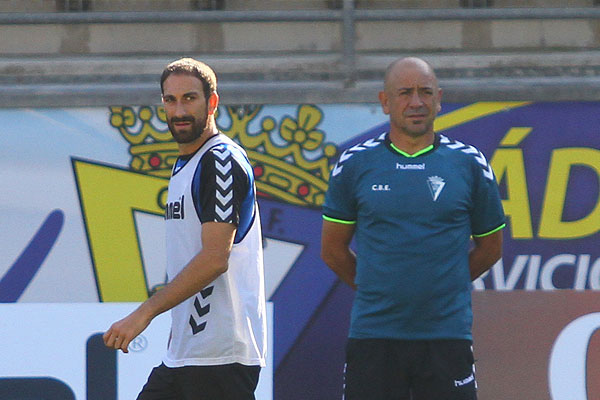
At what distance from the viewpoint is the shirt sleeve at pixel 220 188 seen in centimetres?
302

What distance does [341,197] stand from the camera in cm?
361

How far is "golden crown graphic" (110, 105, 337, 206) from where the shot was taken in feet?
16.4

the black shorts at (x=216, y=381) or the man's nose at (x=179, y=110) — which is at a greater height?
the man's nose at (x=179, y=110)

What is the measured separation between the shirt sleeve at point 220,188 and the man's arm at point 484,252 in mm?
1080

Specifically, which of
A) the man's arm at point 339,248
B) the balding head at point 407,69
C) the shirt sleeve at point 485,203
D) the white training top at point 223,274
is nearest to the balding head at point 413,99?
the balding head at point 407,69

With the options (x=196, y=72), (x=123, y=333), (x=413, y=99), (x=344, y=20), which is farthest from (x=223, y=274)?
(x=344, y=20)

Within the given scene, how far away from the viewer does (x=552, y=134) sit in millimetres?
5023

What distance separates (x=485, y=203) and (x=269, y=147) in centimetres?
170

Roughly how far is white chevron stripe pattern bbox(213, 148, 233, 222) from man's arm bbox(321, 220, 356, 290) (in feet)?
2.42

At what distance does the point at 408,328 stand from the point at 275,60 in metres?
2.44

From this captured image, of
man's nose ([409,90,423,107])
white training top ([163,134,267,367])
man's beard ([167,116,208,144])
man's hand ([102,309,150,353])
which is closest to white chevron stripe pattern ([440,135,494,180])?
man's nose ([409,90,423,107])

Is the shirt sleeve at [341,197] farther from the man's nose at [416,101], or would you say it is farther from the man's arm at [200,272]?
the man's arm at [200,272]

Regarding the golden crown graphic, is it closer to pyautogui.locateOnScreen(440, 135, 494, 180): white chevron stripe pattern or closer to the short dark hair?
pyautogui.locateOnScreen(440, 135, 494, 180): white chevron stripe pattern

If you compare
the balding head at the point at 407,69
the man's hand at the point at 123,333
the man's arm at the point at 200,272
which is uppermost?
the balding head at the point at 407,69
